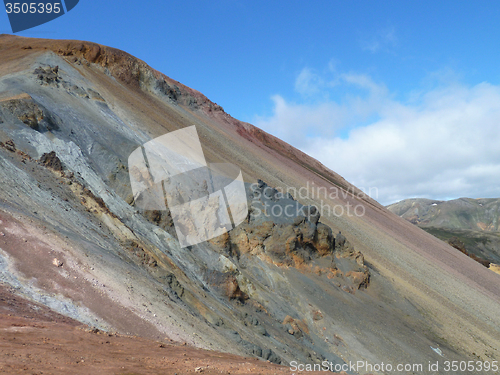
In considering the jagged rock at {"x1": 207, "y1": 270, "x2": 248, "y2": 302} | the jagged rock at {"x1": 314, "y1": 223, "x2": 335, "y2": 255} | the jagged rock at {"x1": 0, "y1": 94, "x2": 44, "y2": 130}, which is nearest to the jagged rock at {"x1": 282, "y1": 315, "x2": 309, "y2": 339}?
the jagged rock at {"x1": 207, "y1": 270, "x2": 248, "y2": 302}

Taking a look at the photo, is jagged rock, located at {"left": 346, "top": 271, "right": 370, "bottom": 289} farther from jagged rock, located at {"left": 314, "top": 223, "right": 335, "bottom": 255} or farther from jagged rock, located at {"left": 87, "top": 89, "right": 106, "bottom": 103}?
jagged rock, located at {"left": 87, "top": 89, "right": 106, "bottom": 103}

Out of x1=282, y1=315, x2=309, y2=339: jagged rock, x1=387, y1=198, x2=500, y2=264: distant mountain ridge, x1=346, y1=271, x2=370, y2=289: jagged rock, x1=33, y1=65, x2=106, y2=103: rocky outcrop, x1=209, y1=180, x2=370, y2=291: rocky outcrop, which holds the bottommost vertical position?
x1=282, y1=315, x2=309, y2=339: jagged rock

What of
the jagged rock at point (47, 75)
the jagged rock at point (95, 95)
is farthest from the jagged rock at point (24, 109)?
the jagged rock at point (95, 95)

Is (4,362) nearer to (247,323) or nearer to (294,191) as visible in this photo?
(247,323)

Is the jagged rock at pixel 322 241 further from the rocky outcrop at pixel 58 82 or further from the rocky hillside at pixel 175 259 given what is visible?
the rocky outcrop at pixel 58 82

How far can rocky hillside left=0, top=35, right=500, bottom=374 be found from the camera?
988 cm

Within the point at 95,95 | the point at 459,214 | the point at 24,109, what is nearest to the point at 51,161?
the point at 24,109

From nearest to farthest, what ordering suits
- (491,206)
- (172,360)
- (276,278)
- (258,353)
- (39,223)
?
(172,360), (39,223), (258,353), (276,278), (491,206)

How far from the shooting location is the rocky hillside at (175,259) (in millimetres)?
9875

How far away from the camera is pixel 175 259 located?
14.8 metres

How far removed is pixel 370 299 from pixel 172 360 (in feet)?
53.7

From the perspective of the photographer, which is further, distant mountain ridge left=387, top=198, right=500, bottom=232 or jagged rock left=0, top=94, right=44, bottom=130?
distant mountain ridge left=387, top=198, right=500, bottom=232

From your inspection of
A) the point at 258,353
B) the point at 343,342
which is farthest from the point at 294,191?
the point at 258,353

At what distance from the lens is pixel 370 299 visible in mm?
20375
